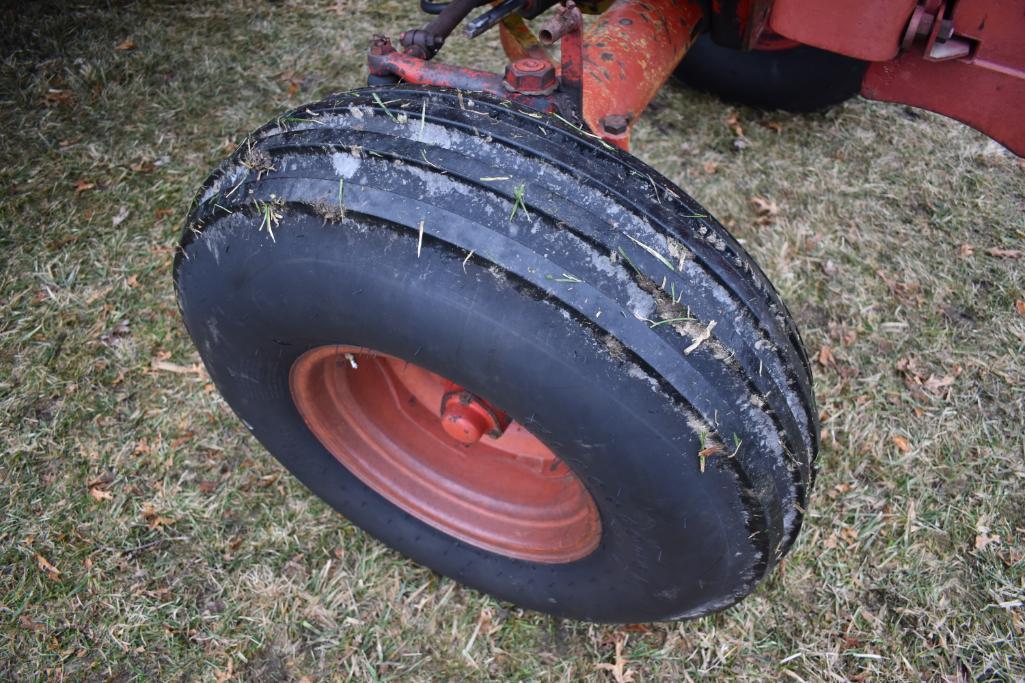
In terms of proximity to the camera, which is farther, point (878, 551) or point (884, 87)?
point (878, 551)

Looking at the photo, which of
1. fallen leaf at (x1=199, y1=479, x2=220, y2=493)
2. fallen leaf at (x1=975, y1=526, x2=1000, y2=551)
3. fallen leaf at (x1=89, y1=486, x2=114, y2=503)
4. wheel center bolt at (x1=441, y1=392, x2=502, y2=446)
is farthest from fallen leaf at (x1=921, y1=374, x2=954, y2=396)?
fallen leaf at (x1=89, y1=486, x2=114, y2=503)

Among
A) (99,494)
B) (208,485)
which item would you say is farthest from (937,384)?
(99,494)

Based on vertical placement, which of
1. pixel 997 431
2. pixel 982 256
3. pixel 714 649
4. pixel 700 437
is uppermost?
pixel 700 437

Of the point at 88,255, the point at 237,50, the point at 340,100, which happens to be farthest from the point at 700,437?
the point at 237,50

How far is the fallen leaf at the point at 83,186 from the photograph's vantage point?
309 centimetres

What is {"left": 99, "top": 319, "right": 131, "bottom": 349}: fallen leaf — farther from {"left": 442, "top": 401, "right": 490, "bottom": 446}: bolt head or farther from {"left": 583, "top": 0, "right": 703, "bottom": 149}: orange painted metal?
{"left": 583, "top": 0, "right": 703, "bottom": 149}: orange painted metal

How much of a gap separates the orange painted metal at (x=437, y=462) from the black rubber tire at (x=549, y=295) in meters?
0.32

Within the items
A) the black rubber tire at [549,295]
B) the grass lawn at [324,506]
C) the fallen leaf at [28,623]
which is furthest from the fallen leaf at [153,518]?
the black rubber tire at [549,295]

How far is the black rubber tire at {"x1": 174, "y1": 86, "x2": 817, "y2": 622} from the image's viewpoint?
1.20 m

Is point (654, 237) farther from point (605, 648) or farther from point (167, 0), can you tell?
point (167, 0)

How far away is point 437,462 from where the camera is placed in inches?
76.9

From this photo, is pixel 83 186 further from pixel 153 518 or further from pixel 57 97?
pixel 153 518

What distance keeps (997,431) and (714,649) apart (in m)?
1.28

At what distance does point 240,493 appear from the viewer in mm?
2250
